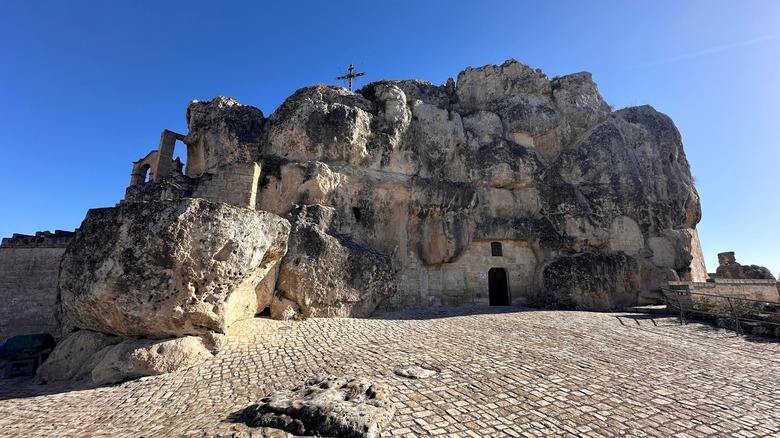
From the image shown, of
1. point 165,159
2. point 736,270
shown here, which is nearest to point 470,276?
point 165,159

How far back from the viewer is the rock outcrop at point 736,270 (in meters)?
21.1

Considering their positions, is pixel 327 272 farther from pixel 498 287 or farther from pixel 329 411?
pixel 498 287

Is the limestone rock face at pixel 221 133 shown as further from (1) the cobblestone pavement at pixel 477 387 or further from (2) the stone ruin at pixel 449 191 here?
(1) the cobblestone pavement at pixel 477 387

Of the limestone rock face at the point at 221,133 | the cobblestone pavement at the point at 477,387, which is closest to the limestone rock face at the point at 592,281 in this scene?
the cobblestone pavement at the point at 477,387

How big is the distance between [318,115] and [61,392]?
11895mm

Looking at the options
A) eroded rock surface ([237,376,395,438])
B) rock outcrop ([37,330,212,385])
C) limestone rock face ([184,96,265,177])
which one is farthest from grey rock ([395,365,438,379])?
limestone rock face ([184,96,265,177])

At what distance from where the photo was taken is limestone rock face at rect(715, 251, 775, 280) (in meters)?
21.1

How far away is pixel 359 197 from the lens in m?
14.7

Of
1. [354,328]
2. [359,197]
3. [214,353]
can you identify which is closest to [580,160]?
[359,197]

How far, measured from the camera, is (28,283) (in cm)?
1577

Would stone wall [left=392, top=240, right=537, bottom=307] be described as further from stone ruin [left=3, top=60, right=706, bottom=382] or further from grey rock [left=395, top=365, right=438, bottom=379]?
grey rock [left=395, top=365, right=438, bottom=379]

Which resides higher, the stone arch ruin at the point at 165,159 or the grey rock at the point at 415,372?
the stone arch ruin at the point at 165,159

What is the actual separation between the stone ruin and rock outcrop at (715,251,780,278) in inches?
244

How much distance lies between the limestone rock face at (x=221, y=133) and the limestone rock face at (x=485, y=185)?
4.2 inches
